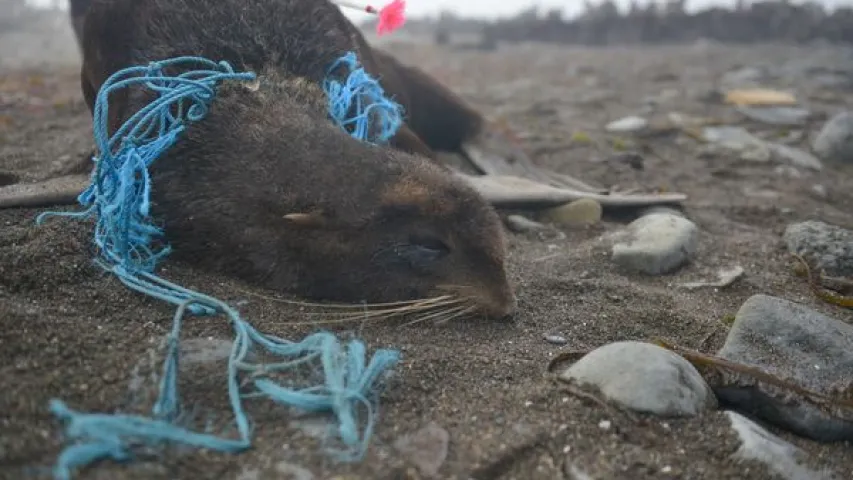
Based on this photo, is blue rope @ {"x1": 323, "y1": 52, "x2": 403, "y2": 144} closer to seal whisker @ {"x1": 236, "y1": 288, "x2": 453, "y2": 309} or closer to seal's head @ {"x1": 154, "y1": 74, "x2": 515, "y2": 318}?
seal's head @ {"x1": 154, "y1": 74, "x2": 515, "y2": 318}

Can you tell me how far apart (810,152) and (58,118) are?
6.09 meters

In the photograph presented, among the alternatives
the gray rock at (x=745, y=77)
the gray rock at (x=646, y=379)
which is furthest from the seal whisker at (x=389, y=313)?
the gray rock at (x=745, y=77)

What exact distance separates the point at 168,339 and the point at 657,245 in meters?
2.29

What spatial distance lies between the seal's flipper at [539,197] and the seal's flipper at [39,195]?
197 cm

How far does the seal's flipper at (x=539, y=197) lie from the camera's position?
423 centimetres

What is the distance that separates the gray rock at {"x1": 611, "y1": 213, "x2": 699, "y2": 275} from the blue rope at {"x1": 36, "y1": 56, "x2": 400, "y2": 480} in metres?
1.35

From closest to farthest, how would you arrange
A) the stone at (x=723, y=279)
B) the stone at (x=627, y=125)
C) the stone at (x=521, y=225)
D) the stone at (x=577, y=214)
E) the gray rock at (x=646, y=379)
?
1. the gray rock at (x=646, y=379)
2. the stone at (x=723, y=279)
3. the stone at (x=521, y=225)
4. the stone at (x=577, y=214)
5. the stone at (x=627, y=125)

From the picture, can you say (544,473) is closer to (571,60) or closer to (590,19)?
(571,60)

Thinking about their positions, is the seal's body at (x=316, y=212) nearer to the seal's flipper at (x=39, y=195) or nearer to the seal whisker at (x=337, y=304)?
the seal whisker at (x=337, y=304)

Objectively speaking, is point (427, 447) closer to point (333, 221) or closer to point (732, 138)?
point (333, 221)

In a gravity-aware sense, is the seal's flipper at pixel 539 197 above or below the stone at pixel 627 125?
above

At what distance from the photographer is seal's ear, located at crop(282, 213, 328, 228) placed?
266cm

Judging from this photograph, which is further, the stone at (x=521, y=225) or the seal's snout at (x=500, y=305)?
the stone at (x=521, y=225)

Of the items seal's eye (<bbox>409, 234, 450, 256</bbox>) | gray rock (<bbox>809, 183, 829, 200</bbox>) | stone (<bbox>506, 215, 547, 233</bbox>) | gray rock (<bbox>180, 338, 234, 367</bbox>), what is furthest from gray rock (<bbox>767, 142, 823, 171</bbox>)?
gray rock (<bbox>180, 338, 234, 367</bbox>)
